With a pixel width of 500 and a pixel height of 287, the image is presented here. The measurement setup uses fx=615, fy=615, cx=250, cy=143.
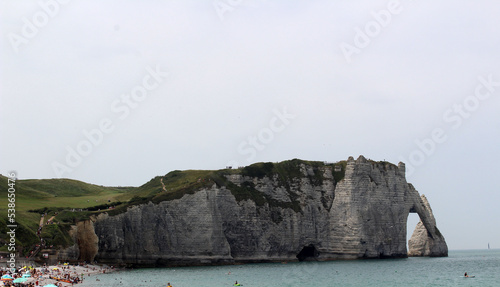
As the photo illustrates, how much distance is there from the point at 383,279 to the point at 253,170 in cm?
4224

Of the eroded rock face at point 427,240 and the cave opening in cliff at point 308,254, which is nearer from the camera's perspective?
the cave opening in cliff at point 308,254

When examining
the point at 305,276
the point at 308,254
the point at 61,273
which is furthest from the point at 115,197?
the point at 305,276

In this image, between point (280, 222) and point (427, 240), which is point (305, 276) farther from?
point (427, 240)

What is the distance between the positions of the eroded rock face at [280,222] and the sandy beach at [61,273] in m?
7.31

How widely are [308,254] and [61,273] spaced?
175 feet

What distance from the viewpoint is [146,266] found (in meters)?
96.7

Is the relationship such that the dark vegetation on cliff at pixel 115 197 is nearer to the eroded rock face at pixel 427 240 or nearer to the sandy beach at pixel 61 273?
the sandy beach at pixel 61 273

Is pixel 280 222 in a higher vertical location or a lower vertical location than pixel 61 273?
higher

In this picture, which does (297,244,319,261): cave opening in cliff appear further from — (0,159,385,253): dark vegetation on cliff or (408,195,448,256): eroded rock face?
(408,195,448,256): eroded rock face

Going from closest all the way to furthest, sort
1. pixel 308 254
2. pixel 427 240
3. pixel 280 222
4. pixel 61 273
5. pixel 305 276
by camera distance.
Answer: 1. pixel 61 273
2. pixel 305 276
3. pixel 280 222
4. pixel 308 254
5. pixel 427 240

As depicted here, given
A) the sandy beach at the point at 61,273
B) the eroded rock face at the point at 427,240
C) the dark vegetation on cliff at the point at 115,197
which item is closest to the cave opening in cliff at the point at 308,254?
the dark vegetation on cliff at the point at 115,197

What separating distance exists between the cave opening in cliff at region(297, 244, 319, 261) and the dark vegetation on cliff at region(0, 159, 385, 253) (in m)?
8.07

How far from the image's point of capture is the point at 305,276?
83188 mm

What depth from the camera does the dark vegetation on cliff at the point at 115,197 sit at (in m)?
85.2
